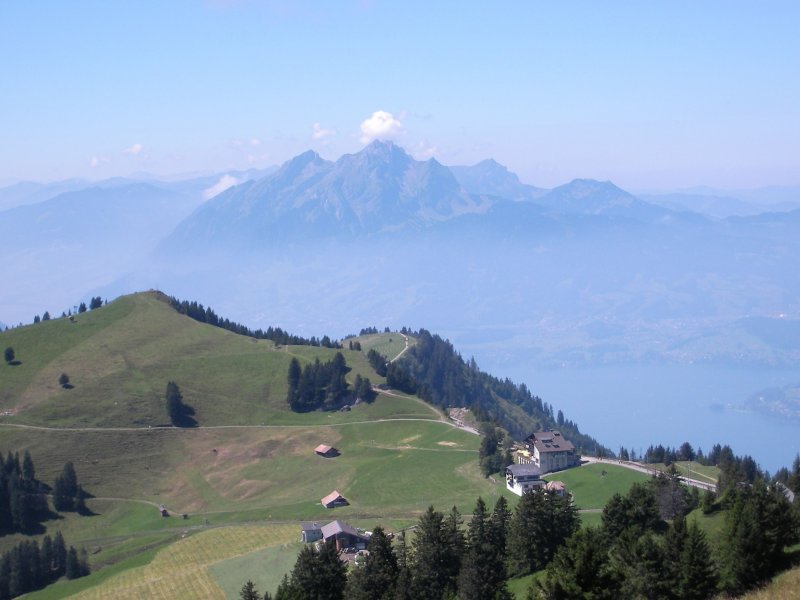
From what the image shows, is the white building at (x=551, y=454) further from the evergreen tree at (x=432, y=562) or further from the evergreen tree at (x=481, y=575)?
the evergreen tree at (x=481, y=575)

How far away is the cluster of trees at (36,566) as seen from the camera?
3684 inches

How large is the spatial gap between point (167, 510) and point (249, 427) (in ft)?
91.8

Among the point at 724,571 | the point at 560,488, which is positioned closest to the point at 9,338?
the point at 560,488

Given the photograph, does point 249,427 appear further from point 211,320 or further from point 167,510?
point 211,320

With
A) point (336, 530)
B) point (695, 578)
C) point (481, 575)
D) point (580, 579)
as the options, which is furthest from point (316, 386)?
point (580, 579)

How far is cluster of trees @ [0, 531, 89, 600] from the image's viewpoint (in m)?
93.6

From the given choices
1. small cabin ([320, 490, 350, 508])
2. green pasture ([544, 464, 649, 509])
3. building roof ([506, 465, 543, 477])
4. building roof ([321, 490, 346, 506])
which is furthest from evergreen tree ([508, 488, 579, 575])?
building roof ([321, 490, 346, 506])

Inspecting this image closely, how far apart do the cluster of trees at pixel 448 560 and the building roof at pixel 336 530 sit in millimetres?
23895

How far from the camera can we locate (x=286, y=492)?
381 feet

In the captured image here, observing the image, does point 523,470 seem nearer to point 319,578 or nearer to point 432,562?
point 432,562

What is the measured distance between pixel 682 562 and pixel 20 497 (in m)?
91.0

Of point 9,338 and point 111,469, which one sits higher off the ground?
point 9,338

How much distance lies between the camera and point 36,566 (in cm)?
9606

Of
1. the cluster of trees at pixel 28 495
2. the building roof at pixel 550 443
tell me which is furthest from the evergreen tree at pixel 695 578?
the cluster of trees at pixel 28 495
